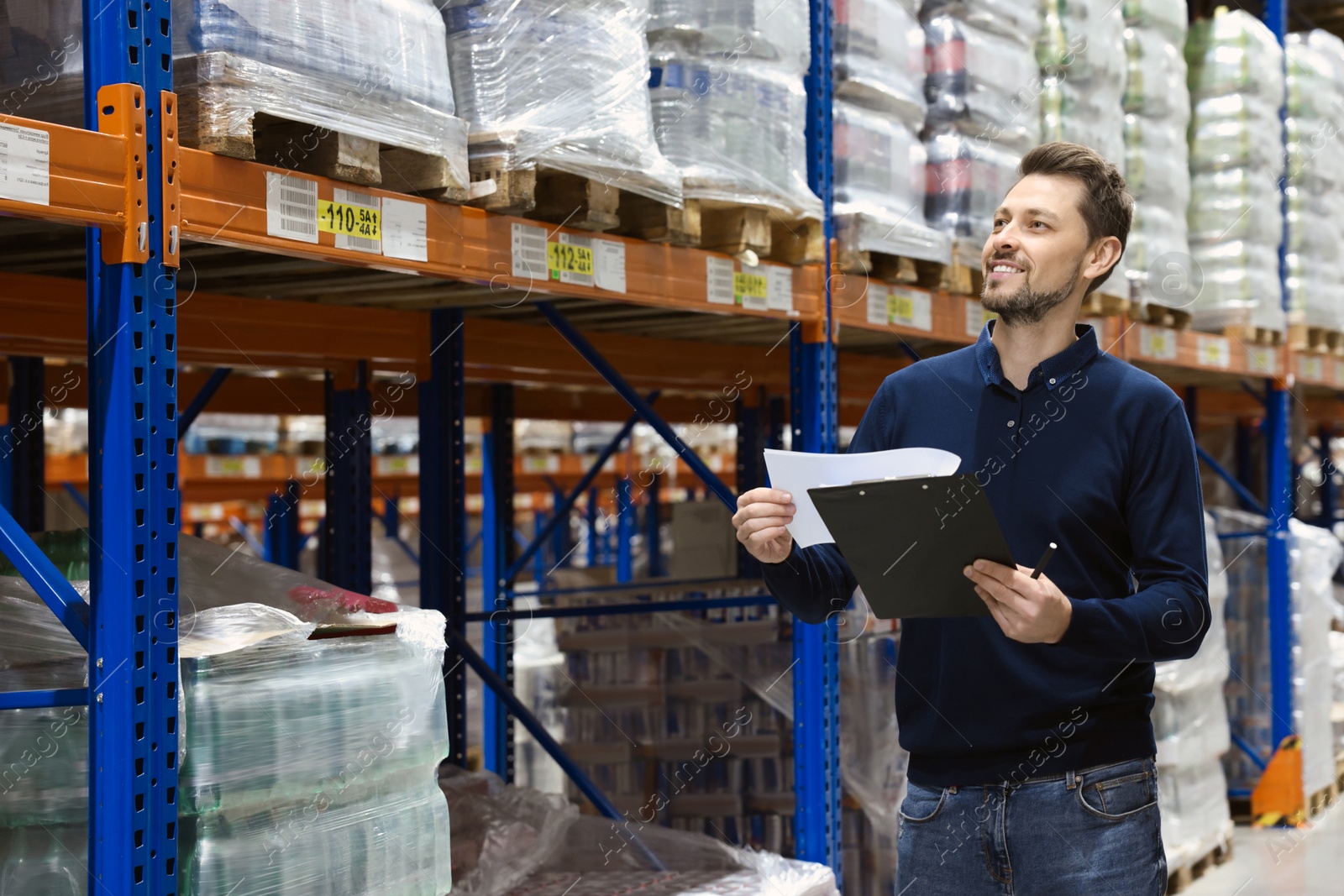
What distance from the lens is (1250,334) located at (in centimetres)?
695

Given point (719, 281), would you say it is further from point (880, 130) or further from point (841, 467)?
point (841, 467)

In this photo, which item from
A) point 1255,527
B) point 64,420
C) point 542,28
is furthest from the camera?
point 64,420

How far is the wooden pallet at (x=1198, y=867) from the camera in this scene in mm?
6230

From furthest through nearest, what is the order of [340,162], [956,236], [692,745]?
1. [692,745]
2. [956,236]
3. [340,162]

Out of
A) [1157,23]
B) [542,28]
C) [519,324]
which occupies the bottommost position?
[519,324]

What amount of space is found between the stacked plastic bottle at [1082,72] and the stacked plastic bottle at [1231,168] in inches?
46.6

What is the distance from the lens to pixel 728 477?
665 inches

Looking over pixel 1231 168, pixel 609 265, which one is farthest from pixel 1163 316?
pixel 609 265

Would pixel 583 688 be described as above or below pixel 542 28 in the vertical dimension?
below

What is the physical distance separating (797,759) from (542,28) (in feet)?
7.66

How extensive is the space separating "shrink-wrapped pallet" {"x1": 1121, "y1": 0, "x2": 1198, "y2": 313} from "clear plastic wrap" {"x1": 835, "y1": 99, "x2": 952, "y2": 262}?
5.24 ft

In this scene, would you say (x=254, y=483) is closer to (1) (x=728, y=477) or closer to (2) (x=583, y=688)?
(2) (x=583, y=688)

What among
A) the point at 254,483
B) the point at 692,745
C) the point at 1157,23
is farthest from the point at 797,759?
the point at 254,483

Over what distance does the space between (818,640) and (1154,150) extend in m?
3.20
